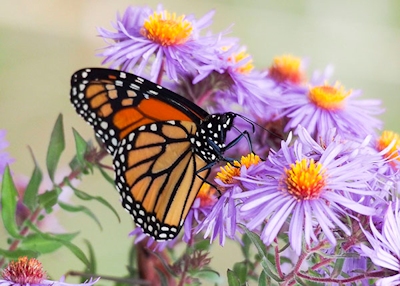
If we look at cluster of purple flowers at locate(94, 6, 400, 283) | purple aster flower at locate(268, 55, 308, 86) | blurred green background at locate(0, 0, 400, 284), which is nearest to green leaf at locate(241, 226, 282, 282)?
cluster of purple flowers at locate(94, 6, 400, 283)

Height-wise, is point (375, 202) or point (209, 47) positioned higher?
point (209, 47)

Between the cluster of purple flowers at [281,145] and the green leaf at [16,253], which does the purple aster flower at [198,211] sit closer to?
the cluster of purple flowers at [281,145]

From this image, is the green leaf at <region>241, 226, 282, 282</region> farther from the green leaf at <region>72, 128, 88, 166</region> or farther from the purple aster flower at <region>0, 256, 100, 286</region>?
the green leaf at <region>72, 128, 88, 166</region>

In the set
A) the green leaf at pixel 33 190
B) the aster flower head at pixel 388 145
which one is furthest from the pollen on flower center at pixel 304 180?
the green leaf at pixel 33 190

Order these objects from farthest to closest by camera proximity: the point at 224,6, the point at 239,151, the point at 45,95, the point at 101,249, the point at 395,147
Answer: the point at 224,6, the point at 45,95, the point at 101,249, the point at 239,151, the point at 395,147

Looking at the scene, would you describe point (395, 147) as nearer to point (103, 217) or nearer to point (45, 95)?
point (103, 217)

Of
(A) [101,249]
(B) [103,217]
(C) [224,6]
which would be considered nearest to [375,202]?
(A) [101,249]
